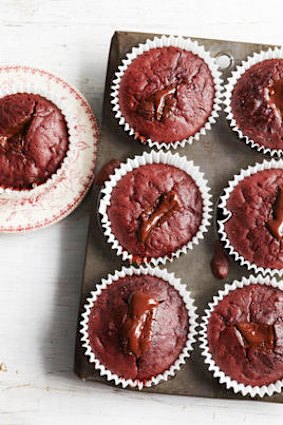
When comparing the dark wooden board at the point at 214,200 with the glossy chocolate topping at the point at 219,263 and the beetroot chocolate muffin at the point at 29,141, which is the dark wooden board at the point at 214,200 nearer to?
the glossy chocolate topping at the point at 219,263

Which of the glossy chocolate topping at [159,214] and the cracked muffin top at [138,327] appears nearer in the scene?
the cracked muffin top at [138,327]

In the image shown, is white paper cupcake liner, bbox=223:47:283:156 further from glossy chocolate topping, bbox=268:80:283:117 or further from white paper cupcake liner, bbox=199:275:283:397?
white paper cupcake liner, bbox=199:275:283:397

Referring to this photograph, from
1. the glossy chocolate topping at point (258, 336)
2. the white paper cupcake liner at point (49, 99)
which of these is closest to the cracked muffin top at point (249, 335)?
the glossy chocolate topping at point (258, 336)

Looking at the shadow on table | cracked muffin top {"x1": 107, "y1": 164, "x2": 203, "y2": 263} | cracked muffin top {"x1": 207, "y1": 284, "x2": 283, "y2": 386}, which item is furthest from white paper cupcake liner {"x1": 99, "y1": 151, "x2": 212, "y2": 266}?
cracked muffin top {"x1": 207, "y1": 284, "x2": 283, "y2": 386}

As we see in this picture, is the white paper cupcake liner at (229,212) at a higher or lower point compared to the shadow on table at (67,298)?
higher

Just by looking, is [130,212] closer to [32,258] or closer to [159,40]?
[32,258]

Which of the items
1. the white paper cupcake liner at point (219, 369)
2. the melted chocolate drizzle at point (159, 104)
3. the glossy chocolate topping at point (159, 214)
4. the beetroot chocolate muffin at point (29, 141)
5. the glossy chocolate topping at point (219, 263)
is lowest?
the white paper cupcake liner at point (219, 369)

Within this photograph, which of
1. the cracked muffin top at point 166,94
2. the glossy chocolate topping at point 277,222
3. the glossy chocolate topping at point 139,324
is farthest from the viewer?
the cracked muffin top at point 166,94

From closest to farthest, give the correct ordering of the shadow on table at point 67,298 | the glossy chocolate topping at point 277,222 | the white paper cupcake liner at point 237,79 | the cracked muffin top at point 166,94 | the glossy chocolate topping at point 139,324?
the glossy chocolate topping at point 139,324
the glossy chocolate topping at point 277,222
the cracked muffin top at point 166,94
the white paper cupcake liner at point 237,79
the shadow on table at point 67,298
